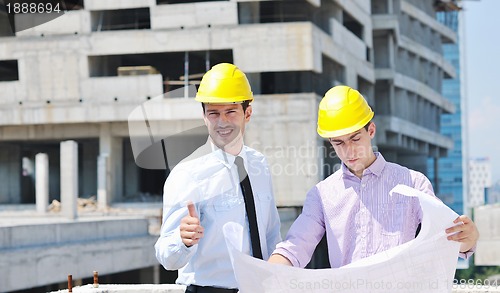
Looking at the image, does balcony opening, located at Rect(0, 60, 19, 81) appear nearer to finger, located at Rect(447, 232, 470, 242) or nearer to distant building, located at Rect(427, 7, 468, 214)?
finger, located at Rect(447, 232, 470, 242)

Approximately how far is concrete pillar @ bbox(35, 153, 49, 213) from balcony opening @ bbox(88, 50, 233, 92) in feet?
18.2

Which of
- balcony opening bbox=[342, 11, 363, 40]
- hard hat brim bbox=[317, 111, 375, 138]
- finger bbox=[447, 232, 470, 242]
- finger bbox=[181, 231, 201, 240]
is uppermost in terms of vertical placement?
balcony opening bbox=[342, 11, 363, 40]

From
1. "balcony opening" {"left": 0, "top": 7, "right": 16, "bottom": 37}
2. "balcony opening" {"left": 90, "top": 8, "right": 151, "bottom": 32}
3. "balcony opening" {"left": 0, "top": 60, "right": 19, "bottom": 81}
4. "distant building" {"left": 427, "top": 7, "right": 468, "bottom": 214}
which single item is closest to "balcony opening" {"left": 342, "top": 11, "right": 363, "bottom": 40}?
"balcony opening" {"left": 90, "top": 8, "right": 151, "bottom": 32}

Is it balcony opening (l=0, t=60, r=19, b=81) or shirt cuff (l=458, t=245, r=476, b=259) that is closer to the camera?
shirt cuff (l=458, t=245, r=476, b=259)

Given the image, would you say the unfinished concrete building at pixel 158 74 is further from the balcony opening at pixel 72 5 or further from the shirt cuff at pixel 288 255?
the shirt cuff at pixel 288 255

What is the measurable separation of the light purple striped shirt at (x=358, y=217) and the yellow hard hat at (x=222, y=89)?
0.63 meters

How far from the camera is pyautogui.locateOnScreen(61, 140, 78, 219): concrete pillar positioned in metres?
24.3

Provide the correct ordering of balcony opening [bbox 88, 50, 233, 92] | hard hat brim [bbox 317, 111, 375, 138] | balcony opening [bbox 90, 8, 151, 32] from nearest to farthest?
1. hard hat brim [bbox 317, 111, 375, 138]
2. balcony opening [bbox 88, 50, 233, 92]
3. balcony opening [bbox 90, 8, 151, 32]

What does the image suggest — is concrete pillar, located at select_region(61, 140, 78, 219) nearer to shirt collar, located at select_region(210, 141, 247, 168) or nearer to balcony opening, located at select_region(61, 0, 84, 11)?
balcony opening, located at select_region(61, 0, 84, 11)

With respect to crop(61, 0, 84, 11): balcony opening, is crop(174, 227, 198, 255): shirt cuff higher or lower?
lower

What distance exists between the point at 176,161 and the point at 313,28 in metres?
28.2

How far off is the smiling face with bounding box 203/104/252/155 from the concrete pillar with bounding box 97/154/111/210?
29035 millimetres

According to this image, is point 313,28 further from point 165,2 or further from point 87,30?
Answer: point 87,30

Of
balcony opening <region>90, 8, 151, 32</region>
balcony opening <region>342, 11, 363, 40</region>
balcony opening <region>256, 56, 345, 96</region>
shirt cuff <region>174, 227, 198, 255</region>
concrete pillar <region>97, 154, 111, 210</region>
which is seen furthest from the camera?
balcony opening <region>342, 11, 363, 40</region>
